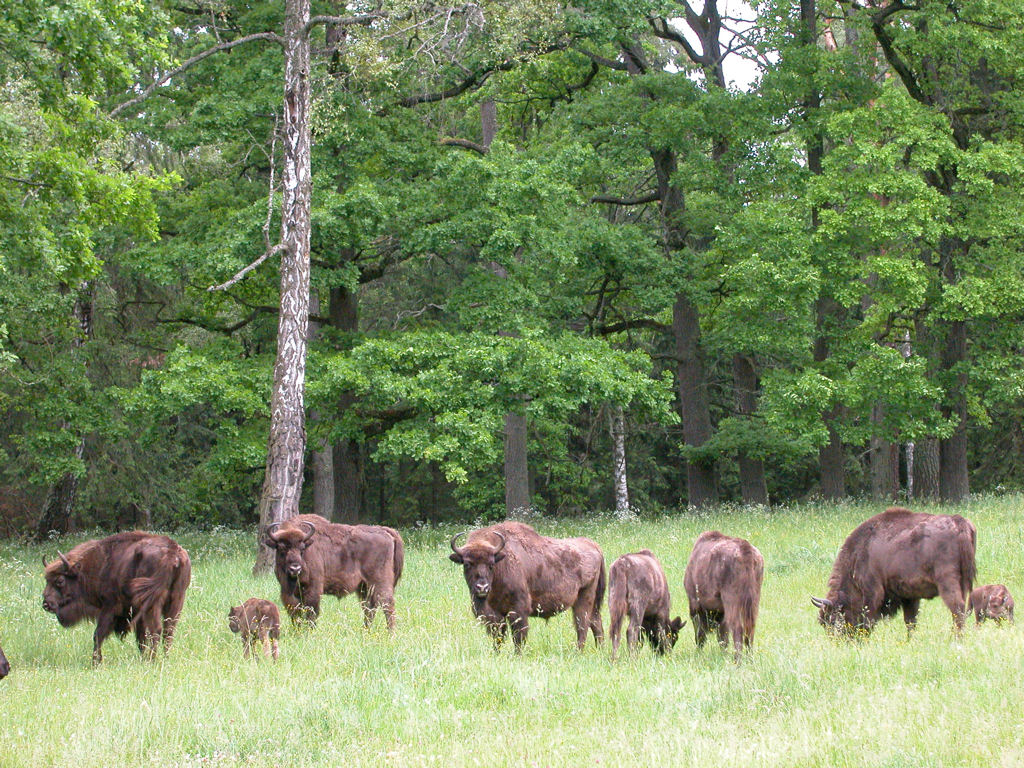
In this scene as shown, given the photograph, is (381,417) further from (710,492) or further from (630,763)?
(630,763)

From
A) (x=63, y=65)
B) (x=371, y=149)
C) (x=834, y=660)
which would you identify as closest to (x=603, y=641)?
(x=834, y=660)

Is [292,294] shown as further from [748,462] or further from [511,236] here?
[748,462]

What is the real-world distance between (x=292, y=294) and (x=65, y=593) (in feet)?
25.3

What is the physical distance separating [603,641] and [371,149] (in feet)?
52.6

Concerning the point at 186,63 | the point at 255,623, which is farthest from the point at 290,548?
the point at 186,63

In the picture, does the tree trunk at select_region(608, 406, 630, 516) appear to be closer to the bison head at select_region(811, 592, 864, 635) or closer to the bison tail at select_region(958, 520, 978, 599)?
the bison head at select_region(811, 592, 864, 635)

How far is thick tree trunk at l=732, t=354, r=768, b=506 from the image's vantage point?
3000 centimetres

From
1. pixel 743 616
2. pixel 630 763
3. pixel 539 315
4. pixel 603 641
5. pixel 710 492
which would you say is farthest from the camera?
pixel 710 492

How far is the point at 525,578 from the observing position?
38.1 ft

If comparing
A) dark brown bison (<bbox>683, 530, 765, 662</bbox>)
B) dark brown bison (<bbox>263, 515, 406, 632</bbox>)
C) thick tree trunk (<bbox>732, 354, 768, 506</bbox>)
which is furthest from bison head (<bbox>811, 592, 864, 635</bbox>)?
thick tree trunk (<bbox>732, 354, 768, 506</bbox>)

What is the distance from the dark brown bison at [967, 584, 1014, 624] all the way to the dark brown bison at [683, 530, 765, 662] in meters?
2.68

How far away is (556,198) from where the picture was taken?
23.9 m

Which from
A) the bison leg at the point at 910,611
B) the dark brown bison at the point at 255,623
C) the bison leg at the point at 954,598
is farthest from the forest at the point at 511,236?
the bison leg at the point at 954,598

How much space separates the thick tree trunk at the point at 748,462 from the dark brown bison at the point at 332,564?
16.9 metres
